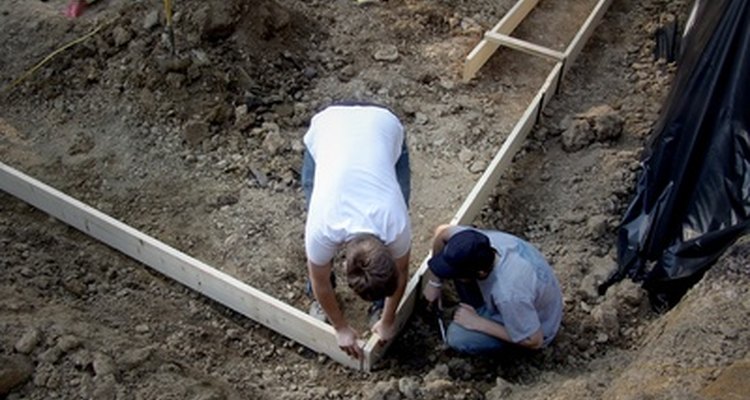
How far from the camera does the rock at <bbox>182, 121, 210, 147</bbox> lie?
6051 millimetres

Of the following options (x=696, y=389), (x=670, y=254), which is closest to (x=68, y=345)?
(x=696, y=389)

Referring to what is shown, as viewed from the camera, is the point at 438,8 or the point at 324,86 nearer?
the point at 324,86

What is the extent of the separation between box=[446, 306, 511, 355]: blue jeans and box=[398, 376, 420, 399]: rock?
0.38m

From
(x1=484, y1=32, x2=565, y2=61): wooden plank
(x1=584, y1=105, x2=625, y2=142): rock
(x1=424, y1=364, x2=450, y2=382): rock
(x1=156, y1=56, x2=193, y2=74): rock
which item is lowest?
(x1=424, y1=364, x2=450, y2=382): rock

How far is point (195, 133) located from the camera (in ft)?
19.9

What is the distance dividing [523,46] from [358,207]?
3.49 meters

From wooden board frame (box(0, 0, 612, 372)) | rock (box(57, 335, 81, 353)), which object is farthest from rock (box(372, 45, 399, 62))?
rock (box(57, 335, 81, 353))

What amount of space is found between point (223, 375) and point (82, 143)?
2540mm

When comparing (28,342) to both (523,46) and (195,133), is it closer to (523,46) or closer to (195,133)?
(195,133)

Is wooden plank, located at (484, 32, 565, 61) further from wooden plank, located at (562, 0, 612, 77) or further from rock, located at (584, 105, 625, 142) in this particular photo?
rock, located at (584, 105, 625, 142)

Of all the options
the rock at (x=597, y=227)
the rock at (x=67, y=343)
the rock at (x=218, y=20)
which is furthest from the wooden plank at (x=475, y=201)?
the rock at (x=218, y=20)

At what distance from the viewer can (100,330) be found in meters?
4.41

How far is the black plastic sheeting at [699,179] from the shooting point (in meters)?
4.50

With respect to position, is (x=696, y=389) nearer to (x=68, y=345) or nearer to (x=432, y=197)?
(x=432, y=197)
